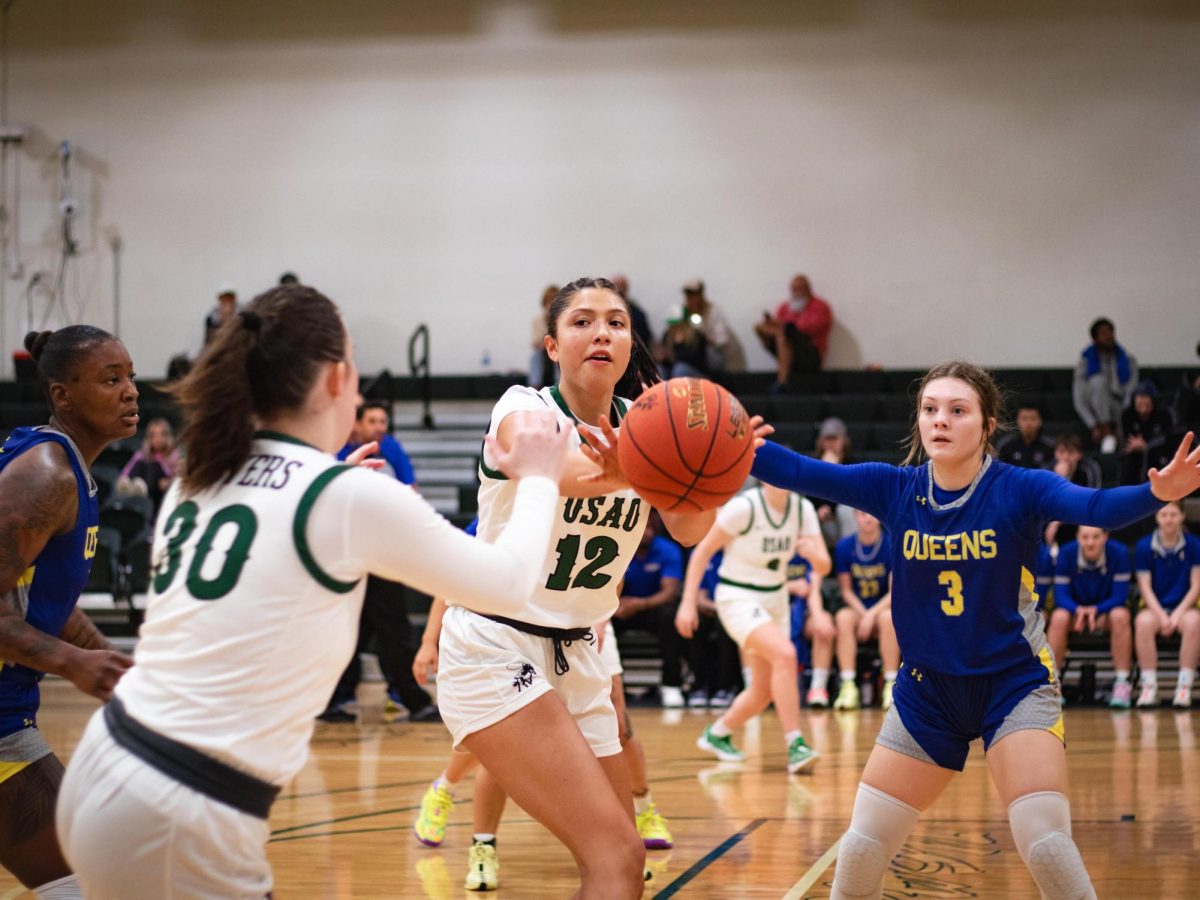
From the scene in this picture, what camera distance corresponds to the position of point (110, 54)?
18.0 metres

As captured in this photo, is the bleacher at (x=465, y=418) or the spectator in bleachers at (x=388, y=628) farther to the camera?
the bleacher at (x=465, y=418)

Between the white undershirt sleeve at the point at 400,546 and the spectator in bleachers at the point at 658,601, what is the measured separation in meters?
8.05

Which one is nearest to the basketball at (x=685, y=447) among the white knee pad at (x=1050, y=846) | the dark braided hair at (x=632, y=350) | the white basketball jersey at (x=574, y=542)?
the white basketball jersey at (x=574, y=542)

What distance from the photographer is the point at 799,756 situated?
759cm

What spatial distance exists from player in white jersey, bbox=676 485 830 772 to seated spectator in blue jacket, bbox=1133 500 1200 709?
343 cm

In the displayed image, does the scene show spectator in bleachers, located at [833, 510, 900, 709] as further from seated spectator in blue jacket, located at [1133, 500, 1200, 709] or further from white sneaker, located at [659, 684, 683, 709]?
seated spectator in blue jacket, located at [1133, 500, 1200, 709]

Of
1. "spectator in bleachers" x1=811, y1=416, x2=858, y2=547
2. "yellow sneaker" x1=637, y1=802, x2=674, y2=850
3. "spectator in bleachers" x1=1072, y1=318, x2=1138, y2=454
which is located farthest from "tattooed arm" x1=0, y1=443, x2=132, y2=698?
"spectator in bleachers" x1=1072, y1=318, x2=1138, y2=454

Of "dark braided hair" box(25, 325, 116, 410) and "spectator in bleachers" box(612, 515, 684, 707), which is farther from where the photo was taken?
"spectator in bleachers" box(612, 515, 684, 707)

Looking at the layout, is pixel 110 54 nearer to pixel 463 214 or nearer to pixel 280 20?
pixel 280 20

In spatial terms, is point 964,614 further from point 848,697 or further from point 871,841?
point 848,697

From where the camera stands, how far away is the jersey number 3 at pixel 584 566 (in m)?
3.61

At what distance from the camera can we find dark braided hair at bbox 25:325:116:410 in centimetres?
367

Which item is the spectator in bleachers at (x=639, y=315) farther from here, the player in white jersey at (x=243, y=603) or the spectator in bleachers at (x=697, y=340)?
the player in white jersey at (x=243, y=603)

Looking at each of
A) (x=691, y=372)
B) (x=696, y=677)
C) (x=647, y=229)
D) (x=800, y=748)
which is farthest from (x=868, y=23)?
(x=800, y=748)
